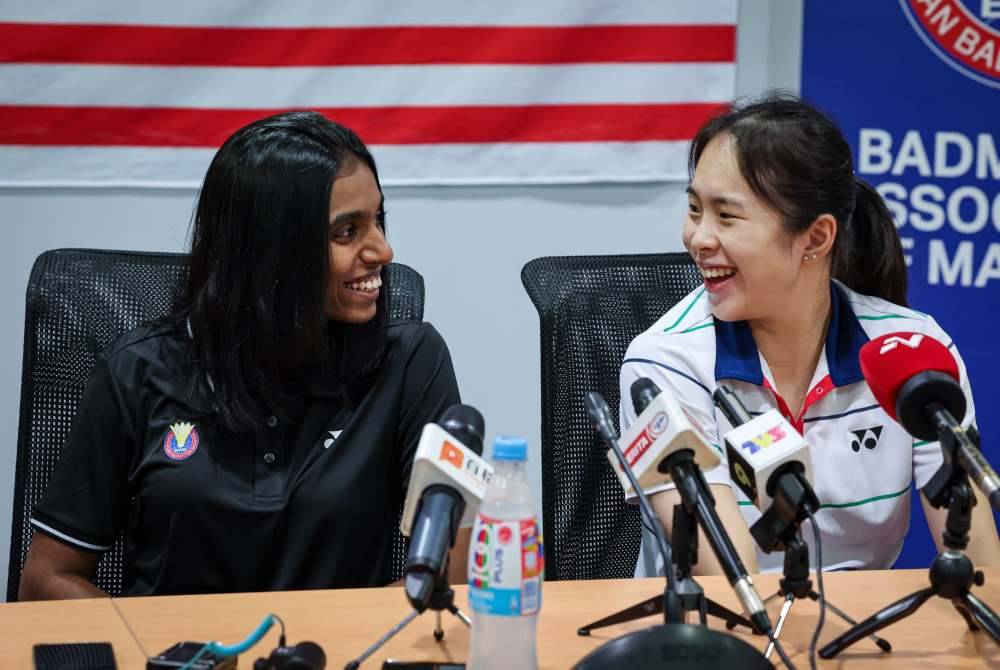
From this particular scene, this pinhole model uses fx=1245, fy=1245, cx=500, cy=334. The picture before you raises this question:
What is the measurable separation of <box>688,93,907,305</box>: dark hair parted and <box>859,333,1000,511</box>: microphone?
1.95 ft

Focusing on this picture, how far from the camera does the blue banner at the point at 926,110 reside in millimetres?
3221

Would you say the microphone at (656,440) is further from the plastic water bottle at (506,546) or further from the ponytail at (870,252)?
the ponytail at (870,252)

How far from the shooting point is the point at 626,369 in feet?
6.54

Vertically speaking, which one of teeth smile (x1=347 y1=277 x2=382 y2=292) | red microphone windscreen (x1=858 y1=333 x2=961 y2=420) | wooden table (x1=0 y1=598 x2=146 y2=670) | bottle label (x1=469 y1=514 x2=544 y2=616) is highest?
teeth smile (x1=347 y1=277 x2=382 y2=292)

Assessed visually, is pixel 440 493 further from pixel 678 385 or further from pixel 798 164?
pixel 798 164

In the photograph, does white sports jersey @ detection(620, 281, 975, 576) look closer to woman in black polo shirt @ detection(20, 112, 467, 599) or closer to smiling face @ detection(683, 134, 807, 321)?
smiling face @ detection(683, 134, 807, 321)

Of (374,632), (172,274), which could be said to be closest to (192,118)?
(172,274)

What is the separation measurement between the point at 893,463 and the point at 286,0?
73.8 inches

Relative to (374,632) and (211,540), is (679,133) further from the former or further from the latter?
(374,632)

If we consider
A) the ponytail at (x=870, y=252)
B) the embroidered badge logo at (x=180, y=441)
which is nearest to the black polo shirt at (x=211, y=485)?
the embroidered badge logo at (x=180, y=441)

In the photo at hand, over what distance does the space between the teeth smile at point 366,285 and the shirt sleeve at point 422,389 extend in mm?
114

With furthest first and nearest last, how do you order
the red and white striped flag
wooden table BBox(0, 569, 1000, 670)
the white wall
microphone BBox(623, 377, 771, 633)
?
1. the white wall
2. the red and white striped flag
3. wooden table BBox(0, 569, 1000, 670)
4. microphone BBox(623, 377, 771, 633)

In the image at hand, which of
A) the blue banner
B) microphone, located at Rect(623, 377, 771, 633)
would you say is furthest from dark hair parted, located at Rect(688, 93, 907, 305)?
the blue banner

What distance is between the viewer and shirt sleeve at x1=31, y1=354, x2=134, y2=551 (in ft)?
6.05
